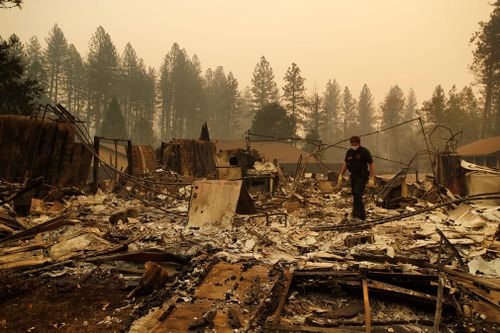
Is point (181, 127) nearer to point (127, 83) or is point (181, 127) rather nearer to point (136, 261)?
point (127, 83)

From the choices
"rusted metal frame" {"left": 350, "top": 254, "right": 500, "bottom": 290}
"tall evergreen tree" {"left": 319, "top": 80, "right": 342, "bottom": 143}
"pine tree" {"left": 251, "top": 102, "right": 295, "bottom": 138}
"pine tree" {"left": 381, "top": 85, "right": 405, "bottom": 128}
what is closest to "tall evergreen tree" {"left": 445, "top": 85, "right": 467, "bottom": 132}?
"pine tree" {"left": 381, "top": 85, "right": 405, "bottom": 128}

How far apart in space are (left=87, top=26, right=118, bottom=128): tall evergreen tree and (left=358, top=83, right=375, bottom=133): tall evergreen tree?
Answer: 52.4 metres

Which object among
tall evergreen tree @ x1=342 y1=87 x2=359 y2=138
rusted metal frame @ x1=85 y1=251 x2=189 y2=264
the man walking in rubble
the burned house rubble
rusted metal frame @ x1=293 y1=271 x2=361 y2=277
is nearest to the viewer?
the burned house rubble

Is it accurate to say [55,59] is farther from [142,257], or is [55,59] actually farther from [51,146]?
[142,257]

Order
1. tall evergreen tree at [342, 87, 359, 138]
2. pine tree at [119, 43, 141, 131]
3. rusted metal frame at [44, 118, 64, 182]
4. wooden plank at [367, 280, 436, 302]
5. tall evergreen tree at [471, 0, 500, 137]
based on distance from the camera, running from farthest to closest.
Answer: tall evergreen tree at [342, 87, 359, 138]
pine tree at [119, 43, 141, 131]
tall evergreen tree at [471, 0, 500, 137]
rusted metal frame at [44, 118, 64, 182]
wooden plank at [367, 280, 436, 302]

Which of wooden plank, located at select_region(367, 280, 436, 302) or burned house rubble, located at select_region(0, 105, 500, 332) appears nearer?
burned house rubble, located at select_region(0, 105, 500, 332)

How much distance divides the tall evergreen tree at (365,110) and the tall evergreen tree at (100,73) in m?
52.4

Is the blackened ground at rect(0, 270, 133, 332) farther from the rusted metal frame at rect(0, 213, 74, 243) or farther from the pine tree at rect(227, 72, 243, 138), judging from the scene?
the pine tree at rect(227, 72, 243, 138)

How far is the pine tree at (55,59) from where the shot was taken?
177ft

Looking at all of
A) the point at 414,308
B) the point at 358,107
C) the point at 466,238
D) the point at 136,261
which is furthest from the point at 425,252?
the point at 358,107

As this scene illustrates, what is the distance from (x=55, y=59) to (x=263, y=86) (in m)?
35.1

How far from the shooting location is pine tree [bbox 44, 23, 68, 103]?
53906mm

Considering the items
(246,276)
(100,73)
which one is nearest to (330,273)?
(246,276)

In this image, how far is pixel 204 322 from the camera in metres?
3.21
